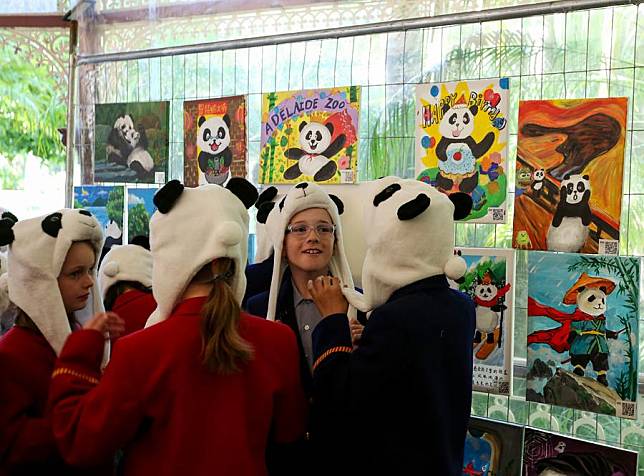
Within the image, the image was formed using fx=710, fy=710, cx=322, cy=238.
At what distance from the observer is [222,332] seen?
5.14 feet

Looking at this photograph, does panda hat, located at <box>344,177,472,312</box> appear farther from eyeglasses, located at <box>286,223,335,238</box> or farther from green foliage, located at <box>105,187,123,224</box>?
green foliage, located at <box>105,187,123,224</box>

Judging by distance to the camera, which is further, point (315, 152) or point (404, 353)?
point (315, 152)

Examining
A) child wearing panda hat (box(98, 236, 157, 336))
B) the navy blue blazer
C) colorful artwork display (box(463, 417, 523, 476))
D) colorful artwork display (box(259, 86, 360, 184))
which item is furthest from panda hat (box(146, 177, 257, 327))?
colorful artwork display (box(463, 417, 523, 476))

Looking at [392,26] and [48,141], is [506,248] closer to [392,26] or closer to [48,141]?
[392,26]

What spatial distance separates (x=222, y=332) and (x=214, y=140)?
2.02 m

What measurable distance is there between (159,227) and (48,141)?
334 cm

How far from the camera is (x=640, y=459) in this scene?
256 cm

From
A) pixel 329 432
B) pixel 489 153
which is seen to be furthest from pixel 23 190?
pixel 329 432

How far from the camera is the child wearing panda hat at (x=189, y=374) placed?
151 centimetres

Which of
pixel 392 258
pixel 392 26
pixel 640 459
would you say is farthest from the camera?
pixel 392 26

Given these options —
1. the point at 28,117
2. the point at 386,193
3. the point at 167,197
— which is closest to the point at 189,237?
the point at 167,197

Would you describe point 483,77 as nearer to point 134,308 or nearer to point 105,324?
point 134,308

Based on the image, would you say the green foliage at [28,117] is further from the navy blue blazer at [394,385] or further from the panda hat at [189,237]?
the navy blue blazer at [394,385]

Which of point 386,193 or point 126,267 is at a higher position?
point 386,193
